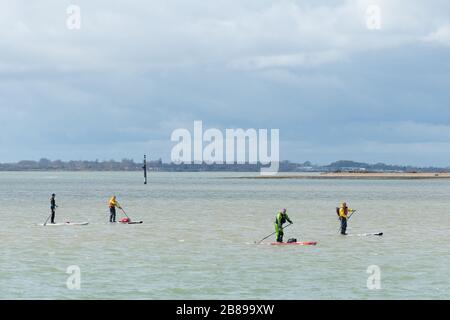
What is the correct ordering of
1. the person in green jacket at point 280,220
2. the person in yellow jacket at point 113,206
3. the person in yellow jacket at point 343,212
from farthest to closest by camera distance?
the person in yellow jacket at point 113,206
the person in yellow jacket at point 343,212
the person in green jacket at point 280,220

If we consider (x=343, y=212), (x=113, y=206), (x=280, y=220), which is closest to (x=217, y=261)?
(x=280, y=220)

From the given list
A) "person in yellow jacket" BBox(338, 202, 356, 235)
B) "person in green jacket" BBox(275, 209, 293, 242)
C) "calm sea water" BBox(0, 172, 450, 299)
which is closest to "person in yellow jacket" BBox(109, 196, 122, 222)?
"calm sea water" BBox(0, 172, 450, 299)

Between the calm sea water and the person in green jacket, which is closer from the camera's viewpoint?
the calm sea water

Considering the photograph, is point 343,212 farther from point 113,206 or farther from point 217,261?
point 113,206

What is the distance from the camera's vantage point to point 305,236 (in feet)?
174

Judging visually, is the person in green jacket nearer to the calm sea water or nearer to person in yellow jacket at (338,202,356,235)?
the calm sea water

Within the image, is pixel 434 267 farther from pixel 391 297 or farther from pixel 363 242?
pixel 363 242

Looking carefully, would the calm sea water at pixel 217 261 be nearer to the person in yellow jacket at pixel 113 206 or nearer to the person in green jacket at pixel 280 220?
the person in yellow jacket at pixel 113 206

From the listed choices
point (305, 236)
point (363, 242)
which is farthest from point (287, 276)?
point (305, 236)

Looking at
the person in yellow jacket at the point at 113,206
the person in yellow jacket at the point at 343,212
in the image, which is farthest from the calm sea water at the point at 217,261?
the person in yellow jacket at the point at 343,212

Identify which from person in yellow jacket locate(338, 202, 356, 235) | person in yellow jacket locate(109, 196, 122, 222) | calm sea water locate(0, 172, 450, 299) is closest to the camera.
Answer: calm sea water locate(0, 172, 450, 299)

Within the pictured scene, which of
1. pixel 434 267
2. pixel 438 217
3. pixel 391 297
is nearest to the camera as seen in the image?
pixel 391 297

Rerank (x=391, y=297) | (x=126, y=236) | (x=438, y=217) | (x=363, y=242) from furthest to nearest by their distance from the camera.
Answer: (x=438, y=217), (x=126, y=236), (x=363, y=242), (x=391, y=297)
